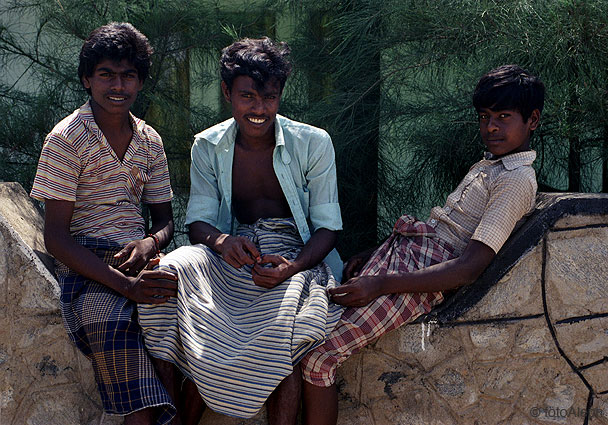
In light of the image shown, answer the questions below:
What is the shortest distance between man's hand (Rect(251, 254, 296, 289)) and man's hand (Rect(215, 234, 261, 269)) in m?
0.03

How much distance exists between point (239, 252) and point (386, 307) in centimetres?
55

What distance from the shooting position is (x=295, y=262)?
250 cm

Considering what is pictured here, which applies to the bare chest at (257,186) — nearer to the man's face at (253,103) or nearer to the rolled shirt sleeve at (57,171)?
the man's face at (253,103)

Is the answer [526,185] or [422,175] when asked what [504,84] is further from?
[422,175]

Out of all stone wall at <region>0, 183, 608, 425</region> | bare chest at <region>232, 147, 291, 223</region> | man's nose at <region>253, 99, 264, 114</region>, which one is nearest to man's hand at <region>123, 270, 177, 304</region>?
stone wall at <region>0, 183, 608, 425</region>

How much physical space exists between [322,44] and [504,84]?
146cm

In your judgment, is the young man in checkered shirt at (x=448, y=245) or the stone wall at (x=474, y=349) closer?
the young man in checkered shirt at (x=448, y=245)

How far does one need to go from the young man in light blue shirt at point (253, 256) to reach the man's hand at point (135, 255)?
16 cm

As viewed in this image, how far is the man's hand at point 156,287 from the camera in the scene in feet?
7.50

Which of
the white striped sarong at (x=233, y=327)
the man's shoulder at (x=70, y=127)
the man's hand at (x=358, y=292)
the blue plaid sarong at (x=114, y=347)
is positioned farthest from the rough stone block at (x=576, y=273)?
the man's shoulder at (x=70, y=127)

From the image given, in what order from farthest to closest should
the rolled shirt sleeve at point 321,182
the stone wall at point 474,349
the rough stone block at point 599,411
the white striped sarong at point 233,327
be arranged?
the rolled shirt sleeve at point 321,182 → the rough stone block at point 599,411 → the stone wall at point 474,349 → the white striped sarong at point 233,327

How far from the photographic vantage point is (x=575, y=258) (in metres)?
2.54

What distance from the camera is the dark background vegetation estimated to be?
3143 mm

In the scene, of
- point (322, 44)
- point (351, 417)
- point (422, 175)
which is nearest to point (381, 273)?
point (351, 417)
